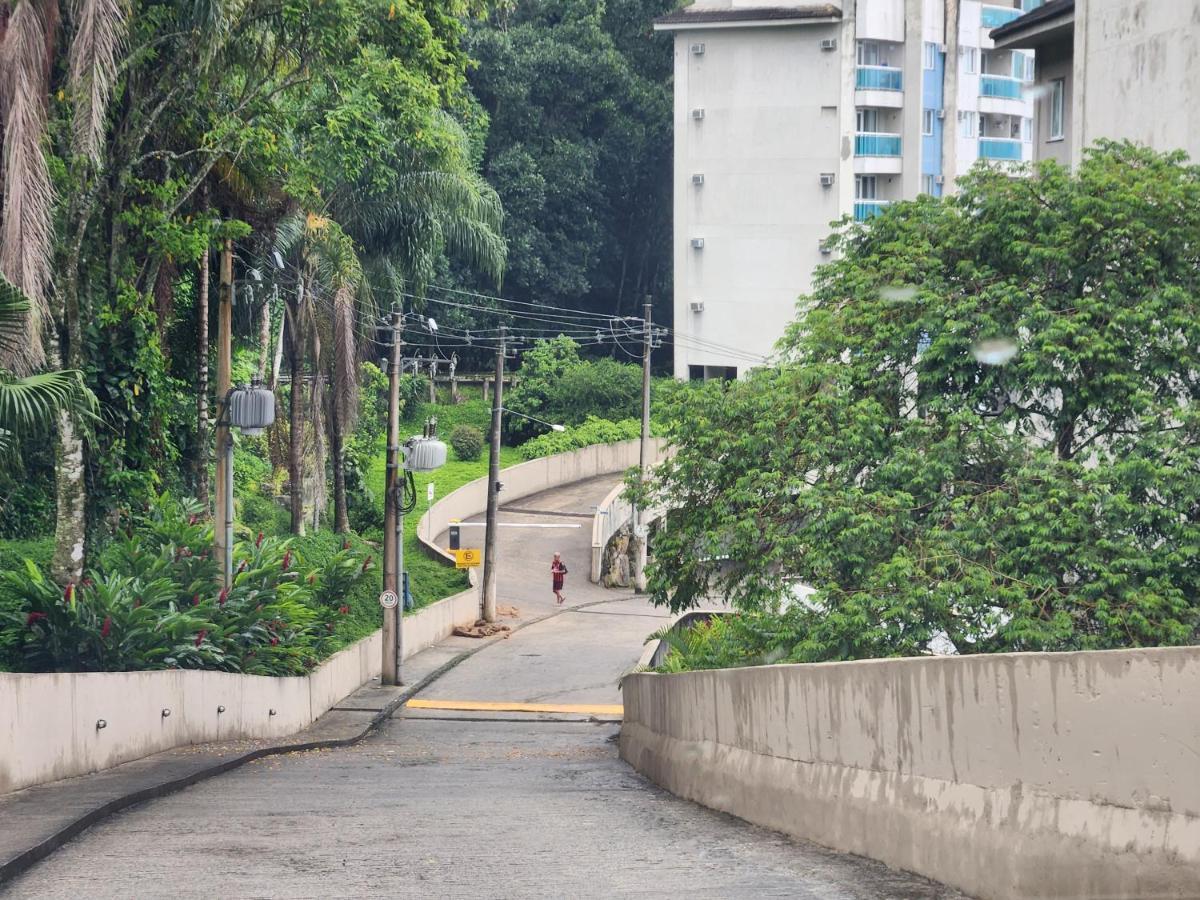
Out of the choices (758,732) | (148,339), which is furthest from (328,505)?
(758,732)

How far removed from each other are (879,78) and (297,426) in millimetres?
41906

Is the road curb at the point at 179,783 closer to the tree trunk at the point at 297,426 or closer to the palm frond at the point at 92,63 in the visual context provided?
the tree trunk at the point at 297,426

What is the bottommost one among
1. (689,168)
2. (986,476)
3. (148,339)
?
(986,476)

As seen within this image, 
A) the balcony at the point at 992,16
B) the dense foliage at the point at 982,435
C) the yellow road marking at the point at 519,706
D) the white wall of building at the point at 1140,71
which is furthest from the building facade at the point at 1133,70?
the balcony at the point at 992,16

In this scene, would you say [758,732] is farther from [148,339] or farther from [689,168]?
[689,168]

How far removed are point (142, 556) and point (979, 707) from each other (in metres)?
16.4

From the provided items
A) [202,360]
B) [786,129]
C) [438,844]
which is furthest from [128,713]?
[786,129]

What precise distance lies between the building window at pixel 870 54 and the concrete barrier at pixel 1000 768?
62502 mm

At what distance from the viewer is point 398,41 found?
22.9 metres

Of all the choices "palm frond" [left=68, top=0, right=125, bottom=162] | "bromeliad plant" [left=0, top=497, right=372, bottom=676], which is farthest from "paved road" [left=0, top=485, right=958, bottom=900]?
"palm frond" [left=68, top=0, right=125, bottom=162]

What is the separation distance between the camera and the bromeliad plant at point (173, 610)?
18.1 m

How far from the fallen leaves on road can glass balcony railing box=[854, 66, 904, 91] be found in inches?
1504

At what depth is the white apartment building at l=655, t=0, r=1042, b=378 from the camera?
221 ft

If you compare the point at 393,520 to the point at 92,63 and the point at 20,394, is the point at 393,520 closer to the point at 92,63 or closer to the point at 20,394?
the point at 92,63
